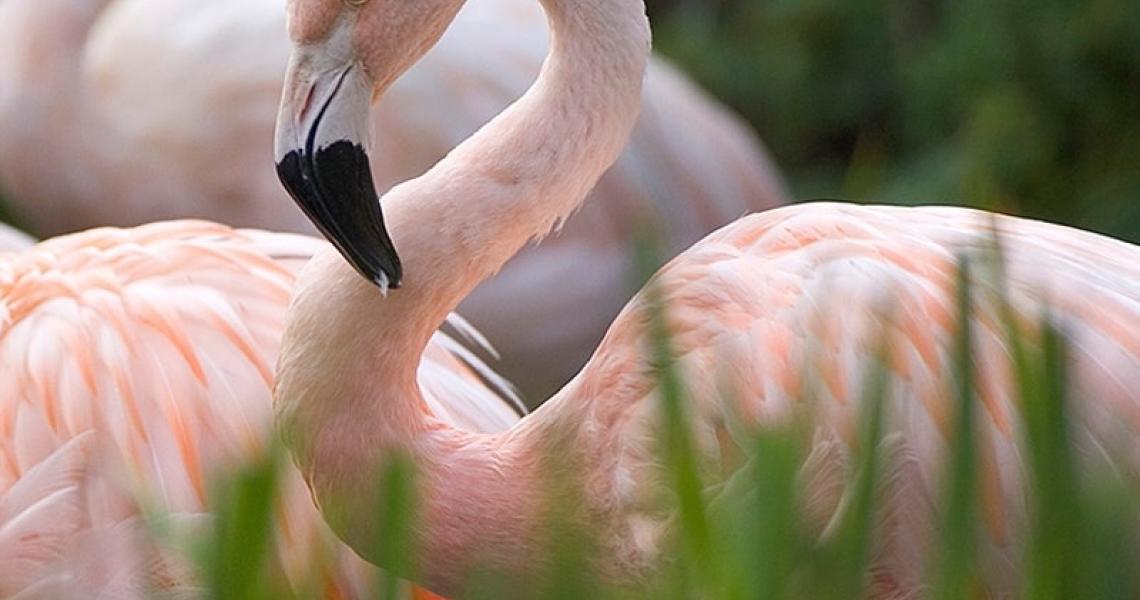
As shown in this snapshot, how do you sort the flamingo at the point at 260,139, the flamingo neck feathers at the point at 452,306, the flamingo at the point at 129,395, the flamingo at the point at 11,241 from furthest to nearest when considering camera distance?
the flamingo at the point at 260,139 < the flamingo at the point at 11,241 < the flamingo at the point at 129,395 < the flamingo neck feathers at the point at 452,306

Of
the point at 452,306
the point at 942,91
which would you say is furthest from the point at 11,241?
the point at 942,91

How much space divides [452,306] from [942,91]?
12.9 feet

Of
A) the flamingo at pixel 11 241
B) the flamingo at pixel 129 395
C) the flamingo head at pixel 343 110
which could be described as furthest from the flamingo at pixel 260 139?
the flamingo head at pixel 343 110

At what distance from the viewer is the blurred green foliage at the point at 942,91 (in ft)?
18.8

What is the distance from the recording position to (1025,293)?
2.18 m

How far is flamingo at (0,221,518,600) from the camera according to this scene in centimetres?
263

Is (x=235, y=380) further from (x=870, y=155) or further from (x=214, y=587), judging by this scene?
(x=870, y=155)

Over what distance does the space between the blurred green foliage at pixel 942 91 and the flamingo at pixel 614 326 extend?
9.79 feet

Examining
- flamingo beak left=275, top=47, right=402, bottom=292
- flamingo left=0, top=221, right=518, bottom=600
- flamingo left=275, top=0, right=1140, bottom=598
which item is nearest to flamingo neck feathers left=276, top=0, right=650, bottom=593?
flamingo left=275, top=0, right=1140, bottom=598

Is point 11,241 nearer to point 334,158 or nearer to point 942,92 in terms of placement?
point 334,158

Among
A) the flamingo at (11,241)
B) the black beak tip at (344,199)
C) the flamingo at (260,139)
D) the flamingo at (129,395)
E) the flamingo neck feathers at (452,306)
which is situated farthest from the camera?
the flamingo at (260,139)

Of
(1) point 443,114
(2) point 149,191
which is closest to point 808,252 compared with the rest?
(1) point 443,114

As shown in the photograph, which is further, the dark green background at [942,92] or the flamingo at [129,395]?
the dark green background at [942,92]

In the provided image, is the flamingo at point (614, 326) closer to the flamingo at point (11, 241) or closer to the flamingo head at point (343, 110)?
the flamingo head at point (343, 110)
